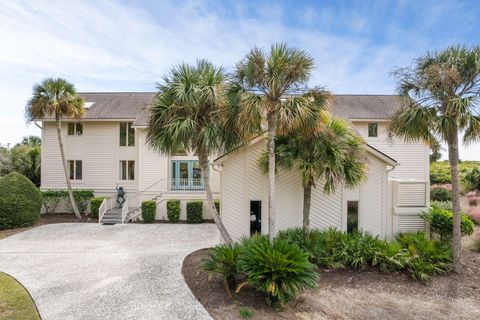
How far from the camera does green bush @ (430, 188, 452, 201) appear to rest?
18.6 m

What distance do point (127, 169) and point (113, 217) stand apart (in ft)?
14.2

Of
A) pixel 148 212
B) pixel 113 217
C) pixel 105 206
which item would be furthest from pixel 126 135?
pixel 148 212

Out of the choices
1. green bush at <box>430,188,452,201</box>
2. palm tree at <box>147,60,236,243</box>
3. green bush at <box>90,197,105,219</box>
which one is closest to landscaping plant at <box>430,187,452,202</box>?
green bush at <box>430,188,452,201</box>

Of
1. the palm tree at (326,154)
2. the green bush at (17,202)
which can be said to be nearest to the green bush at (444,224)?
the palm tree at (326,154)

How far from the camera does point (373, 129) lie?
62.4ft

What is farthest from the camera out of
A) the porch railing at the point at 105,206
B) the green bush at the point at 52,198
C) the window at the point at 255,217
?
the green bush at the point at 52,198

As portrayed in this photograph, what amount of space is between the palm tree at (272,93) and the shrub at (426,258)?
484 centimetres

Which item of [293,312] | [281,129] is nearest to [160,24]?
[281,129]

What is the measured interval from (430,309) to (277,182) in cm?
601

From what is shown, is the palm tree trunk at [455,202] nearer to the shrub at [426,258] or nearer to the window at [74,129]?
the shrub at [426,258]

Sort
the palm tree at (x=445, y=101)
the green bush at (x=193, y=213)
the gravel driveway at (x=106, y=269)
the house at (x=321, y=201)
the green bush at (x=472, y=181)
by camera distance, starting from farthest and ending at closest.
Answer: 1. the green bush at (x=472, y=181)
2. the green bush at (x=193, y=213)
3. the house at (x=321, y=201)
4. the palm tree at (x=445, y=101)
5. the gravel driveway at (x=106, y=269)

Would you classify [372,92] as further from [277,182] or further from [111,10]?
[111,10]

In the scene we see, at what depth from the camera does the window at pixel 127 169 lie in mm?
18734

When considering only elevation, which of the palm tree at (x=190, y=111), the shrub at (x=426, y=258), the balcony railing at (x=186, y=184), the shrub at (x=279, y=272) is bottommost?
the shrub at (x=426, y=258)
